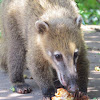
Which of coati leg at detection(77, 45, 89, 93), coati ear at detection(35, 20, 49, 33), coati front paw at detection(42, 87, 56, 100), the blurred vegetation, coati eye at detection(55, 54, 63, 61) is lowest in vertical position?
coati front paw at detection(42, 87, 56, 100)

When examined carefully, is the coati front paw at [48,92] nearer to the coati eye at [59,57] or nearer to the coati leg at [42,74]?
the coati leg at [42,74]

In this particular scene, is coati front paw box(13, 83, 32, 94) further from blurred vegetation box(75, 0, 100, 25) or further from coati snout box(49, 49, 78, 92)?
blurred vegetation box(75, 0, 100, 25)

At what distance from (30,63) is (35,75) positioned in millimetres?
220

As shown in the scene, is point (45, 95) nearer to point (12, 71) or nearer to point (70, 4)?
point (12, 71)

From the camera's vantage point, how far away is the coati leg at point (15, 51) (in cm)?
518

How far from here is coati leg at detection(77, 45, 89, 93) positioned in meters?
4.58

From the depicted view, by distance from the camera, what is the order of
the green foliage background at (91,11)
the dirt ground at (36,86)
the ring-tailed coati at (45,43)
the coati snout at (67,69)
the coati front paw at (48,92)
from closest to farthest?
the coati snout at (67,69) < the ring-tailed coati at (45,43) < the coati front paw at (48,92) < the dirt ground at (36,86) < the green foliage background at (91,11)

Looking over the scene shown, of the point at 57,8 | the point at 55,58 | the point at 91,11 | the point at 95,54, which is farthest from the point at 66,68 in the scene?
the point at 91,11

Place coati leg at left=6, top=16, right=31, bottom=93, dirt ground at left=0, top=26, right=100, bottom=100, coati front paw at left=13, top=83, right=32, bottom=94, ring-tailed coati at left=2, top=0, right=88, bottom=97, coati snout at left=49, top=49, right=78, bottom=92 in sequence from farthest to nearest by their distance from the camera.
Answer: coati leg at left=6, top=16, right=31, bottom=93 → coati front paw at left=13, top=83, right=32, bottom=94 → dirt ground at left=0, top=26, right=100, bottom=100 → ring-tailed coati at left=2, top=0, right=88, bottom=97 → coati snout at left=49, top=49, right=78, bottom=92

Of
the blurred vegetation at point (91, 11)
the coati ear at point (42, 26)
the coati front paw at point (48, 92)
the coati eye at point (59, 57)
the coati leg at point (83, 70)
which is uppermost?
the blurred vegetation at point (91, 11)

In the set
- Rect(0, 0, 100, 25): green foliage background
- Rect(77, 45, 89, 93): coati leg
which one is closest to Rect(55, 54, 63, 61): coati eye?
Rect(77, 45, 89, 93): coati leg

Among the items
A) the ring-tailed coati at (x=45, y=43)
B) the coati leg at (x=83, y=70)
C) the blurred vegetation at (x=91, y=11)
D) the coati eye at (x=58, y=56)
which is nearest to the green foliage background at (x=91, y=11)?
the blurred vegetation at (x=91, y=11)

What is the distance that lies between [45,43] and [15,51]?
103 centimetres

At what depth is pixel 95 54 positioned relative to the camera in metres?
6.87
